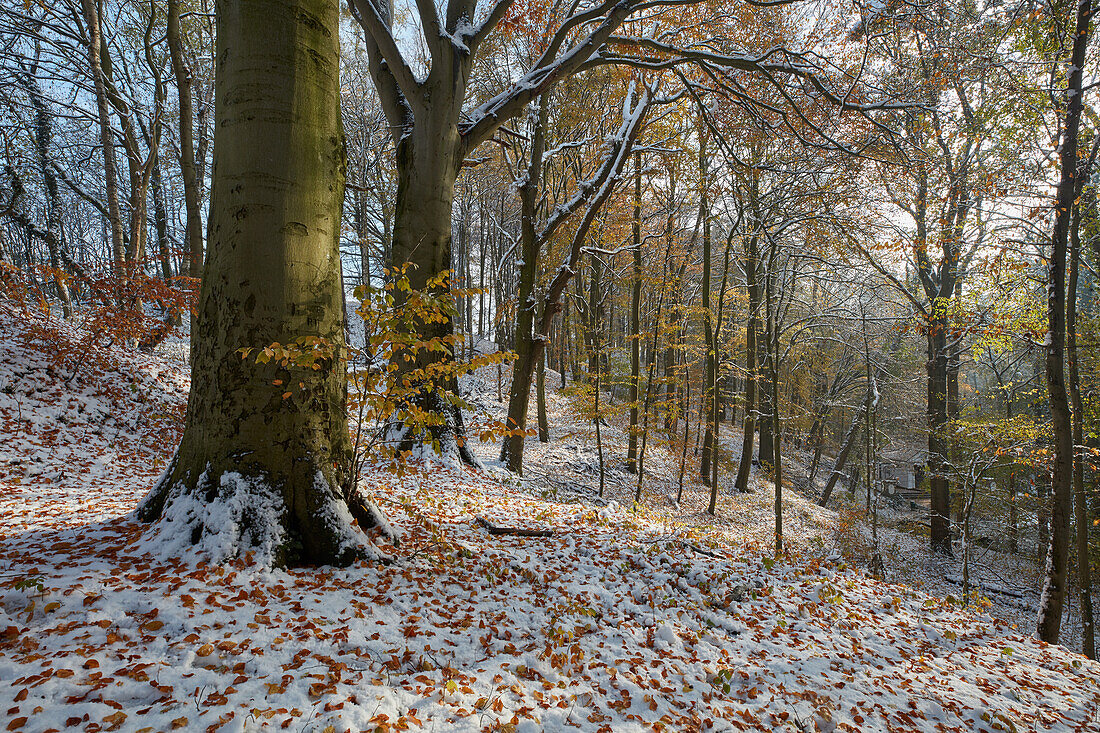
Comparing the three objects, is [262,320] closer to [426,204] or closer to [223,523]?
[223,523]

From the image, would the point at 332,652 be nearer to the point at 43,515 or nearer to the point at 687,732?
the point at 687,732

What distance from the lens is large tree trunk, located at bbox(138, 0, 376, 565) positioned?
305 centimetres

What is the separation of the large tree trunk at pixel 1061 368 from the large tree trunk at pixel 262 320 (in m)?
8.20

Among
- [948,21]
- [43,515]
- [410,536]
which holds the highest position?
[948,21]

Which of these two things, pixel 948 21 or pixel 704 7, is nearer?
pixel 948 21

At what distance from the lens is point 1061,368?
6.06m

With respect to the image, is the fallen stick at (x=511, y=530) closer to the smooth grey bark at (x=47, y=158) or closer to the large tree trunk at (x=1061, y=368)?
the large tree trunk at (x=1061, y=368)

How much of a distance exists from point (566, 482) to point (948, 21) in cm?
1023

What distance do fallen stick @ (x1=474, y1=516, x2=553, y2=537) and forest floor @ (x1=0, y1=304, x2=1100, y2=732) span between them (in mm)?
136

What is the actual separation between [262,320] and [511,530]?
11.2ft

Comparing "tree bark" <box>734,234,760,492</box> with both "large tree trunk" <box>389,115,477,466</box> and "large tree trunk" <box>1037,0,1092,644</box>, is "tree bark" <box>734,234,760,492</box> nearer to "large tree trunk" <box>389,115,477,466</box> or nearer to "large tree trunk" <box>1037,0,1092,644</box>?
"large tree trunk" <box>1037,0,1092,644</box>

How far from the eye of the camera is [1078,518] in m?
7.25

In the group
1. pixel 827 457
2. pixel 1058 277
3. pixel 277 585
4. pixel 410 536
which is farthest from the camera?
pixel 827 457

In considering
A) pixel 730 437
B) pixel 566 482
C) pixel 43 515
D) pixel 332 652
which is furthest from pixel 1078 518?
pixel 730 437
